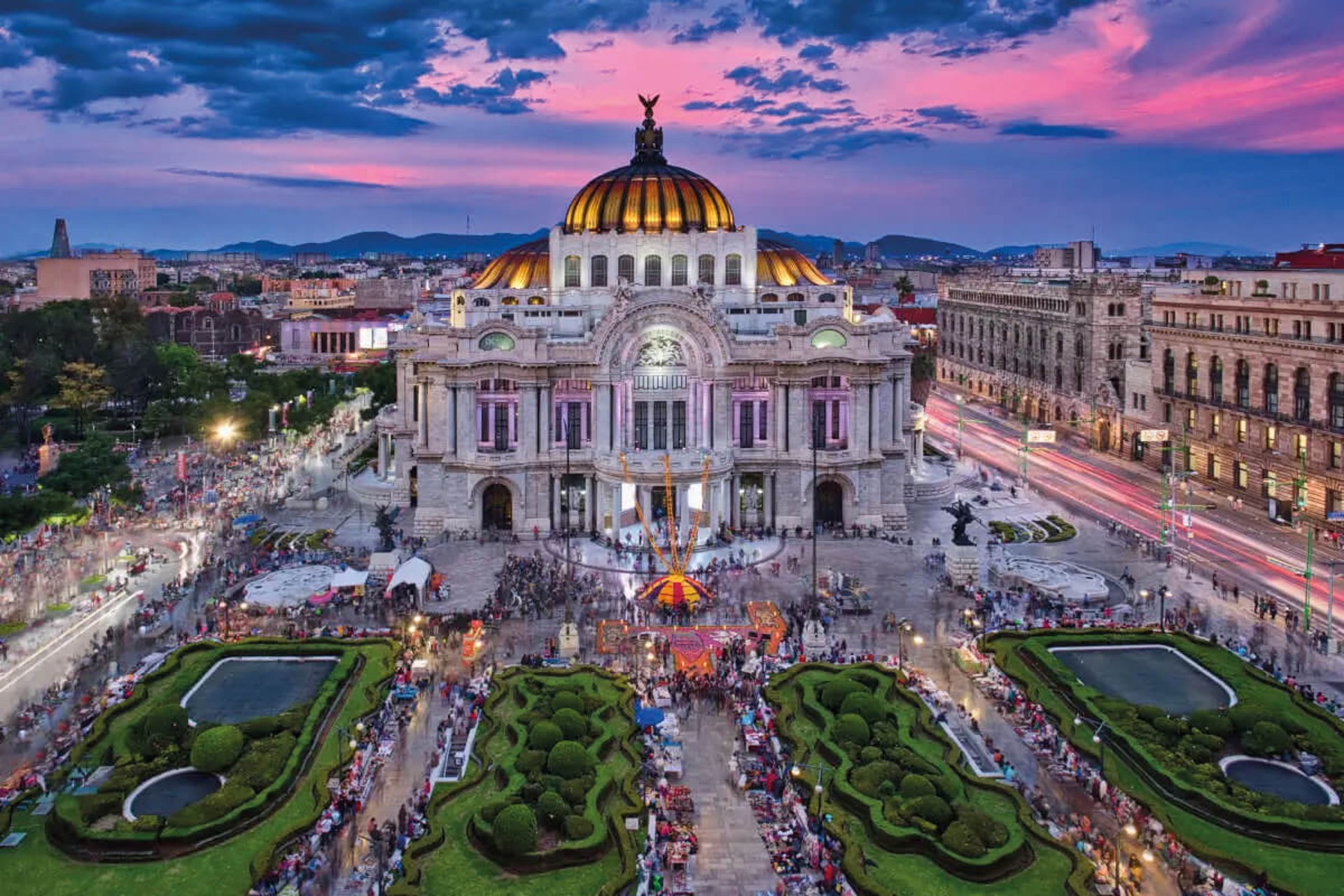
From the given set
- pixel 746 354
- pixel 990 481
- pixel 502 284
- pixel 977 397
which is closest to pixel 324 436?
pixel 502 284

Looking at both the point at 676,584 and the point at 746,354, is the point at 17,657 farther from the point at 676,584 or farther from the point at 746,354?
the point at 746,354

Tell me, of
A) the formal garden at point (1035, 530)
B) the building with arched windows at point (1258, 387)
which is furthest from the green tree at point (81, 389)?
the building with arched windows at point (1258, 387)

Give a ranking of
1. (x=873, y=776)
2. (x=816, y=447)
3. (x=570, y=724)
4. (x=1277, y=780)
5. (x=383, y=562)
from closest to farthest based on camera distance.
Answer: (x=873, y=776) → (x=1277, y=780) → (x=570, y=724) → (x=383, y=562) → (x=816, y=447)

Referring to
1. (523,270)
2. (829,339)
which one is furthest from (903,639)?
(523,270)

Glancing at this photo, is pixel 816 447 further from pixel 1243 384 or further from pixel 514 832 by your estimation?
pixel 514 832

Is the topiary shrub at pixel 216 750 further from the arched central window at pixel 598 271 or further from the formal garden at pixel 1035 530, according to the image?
the arched central window at pixel 598 271

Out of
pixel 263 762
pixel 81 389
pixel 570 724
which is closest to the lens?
pixel 263 762
